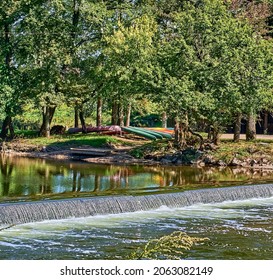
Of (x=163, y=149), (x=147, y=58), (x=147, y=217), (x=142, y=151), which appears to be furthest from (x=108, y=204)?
(x=142, y=151)

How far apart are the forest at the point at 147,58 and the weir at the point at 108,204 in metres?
8.63

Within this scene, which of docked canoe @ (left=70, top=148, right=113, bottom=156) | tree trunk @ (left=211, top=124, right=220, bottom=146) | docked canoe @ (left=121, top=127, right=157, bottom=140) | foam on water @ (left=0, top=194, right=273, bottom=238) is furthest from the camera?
docked canoe @ (left=121, top=127, right=157, bottom=140)

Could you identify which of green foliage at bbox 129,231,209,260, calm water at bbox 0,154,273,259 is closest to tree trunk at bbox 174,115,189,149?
calm water at bbox 0,154,273,259

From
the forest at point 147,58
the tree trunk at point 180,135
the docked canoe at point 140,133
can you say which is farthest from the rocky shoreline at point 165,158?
the docked canoe at point 140,133

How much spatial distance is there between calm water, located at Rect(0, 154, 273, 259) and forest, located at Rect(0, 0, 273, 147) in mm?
4597

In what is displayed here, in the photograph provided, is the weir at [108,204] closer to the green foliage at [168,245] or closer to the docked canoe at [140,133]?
the green foliage at [168,245]

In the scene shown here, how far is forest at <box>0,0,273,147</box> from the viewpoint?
28047mm

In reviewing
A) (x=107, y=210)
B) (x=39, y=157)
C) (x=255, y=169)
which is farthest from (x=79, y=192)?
(x=39, y=157)

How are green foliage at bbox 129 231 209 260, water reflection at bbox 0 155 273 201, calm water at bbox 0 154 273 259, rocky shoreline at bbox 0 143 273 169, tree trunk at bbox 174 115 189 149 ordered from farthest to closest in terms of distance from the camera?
tree trunk at bbox 174 115 189 149 < rocky shoreline at bbox 0 143 273 169 < water reflection at bbox 0 155 273 201 < calm water at bbox 0 154 273 259 < green foliage at bbox 129 231 209 260

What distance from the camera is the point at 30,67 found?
37.7 metres

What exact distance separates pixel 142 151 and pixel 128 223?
15980 millimetres

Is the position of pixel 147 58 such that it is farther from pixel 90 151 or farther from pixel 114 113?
pixel 114 113

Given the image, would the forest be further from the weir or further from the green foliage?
the green foliage

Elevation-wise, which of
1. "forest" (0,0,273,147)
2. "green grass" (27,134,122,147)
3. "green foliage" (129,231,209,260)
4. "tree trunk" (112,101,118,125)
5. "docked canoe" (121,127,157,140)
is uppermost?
"forest" (0,0,273,147)
